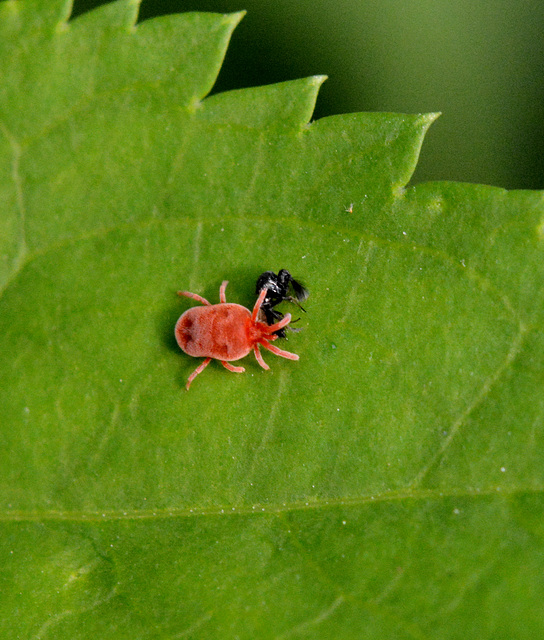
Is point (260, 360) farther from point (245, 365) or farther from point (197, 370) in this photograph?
point (197, 370)

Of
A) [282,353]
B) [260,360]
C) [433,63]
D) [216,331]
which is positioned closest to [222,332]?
[216,331]

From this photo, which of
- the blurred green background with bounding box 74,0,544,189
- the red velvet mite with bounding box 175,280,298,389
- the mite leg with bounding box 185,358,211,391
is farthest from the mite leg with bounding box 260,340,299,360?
the blurred green background with bounding box 74,0,544,189

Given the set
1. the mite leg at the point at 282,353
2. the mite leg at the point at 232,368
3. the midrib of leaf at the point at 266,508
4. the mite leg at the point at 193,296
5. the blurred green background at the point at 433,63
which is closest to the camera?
the midrib of leaf at the point at 266,508

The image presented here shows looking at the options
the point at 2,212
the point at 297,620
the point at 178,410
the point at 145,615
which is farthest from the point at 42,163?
the point at 297,620

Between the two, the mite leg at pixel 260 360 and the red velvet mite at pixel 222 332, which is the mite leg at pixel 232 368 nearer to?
the red velvet mite at pixel 222 332

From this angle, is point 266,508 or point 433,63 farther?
point 433,63

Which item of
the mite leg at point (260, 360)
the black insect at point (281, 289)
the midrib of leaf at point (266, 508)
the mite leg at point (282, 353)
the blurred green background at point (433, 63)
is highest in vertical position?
the blurred green background at point (433, 63)

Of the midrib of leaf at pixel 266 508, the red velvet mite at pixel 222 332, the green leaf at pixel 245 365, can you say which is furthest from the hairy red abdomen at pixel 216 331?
the midrib of leaf at pixel 266 508
